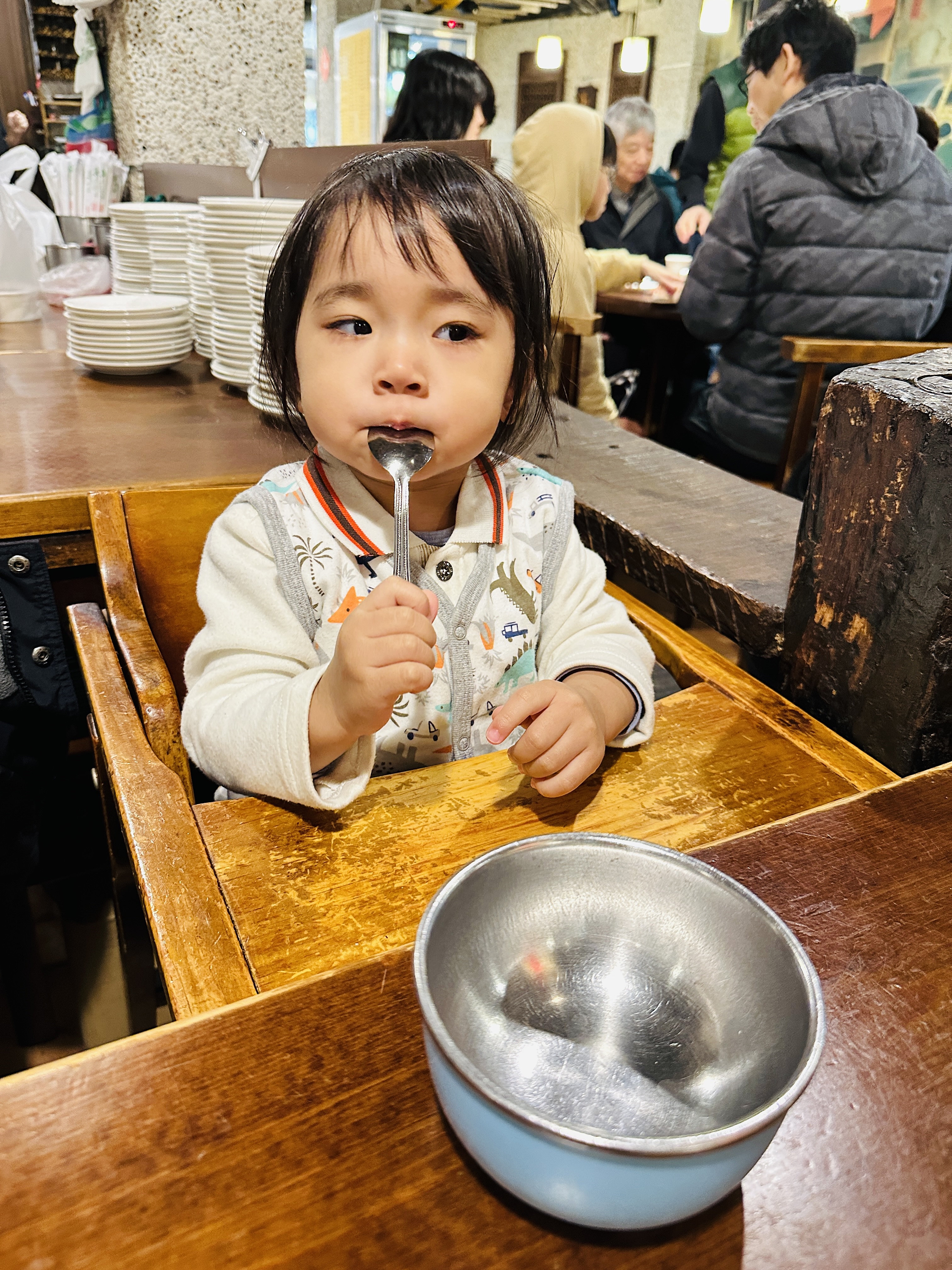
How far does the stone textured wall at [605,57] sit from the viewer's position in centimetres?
855

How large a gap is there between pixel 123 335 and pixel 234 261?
0.36 meters

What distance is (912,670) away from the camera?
2.75 ft

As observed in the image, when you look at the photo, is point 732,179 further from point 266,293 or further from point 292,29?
point 266,293

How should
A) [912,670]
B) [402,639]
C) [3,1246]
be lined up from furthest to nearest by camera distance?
[912,670] → [402,639] → [3,1246]

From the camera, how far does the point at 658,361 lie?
439 centimetres

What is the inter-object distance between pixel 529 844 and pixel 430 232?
24.3 inches

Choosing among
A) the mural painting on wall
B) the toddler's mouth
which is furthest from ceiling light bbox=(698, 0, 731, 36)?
the toddler's mouth

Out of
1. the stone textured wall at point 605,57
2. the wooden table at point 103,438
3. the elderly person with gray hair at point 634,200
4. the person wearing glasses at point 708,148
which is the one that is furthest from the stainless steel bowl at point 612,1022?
the stone textured wall at point 605,57

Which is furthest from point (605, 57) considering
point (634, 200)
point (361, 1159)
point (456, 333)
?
point (361, 1159)

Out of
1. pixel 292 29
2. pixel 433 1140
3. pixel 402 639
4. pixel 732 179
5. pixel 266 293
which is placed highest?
pixel 292 29

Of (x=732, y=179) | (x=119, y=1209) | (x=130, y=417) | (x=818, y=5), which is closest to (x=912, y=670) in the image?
(x=119, y=1209)

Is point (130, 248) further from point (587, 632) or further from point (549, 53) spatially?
point (549, 53)

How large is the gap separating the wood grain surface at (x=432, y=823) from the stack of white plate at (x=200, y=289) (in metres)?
1.43

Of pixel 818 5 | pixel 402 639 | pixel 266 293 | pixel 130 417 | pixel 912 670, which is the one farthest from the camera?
pixel 818 5
